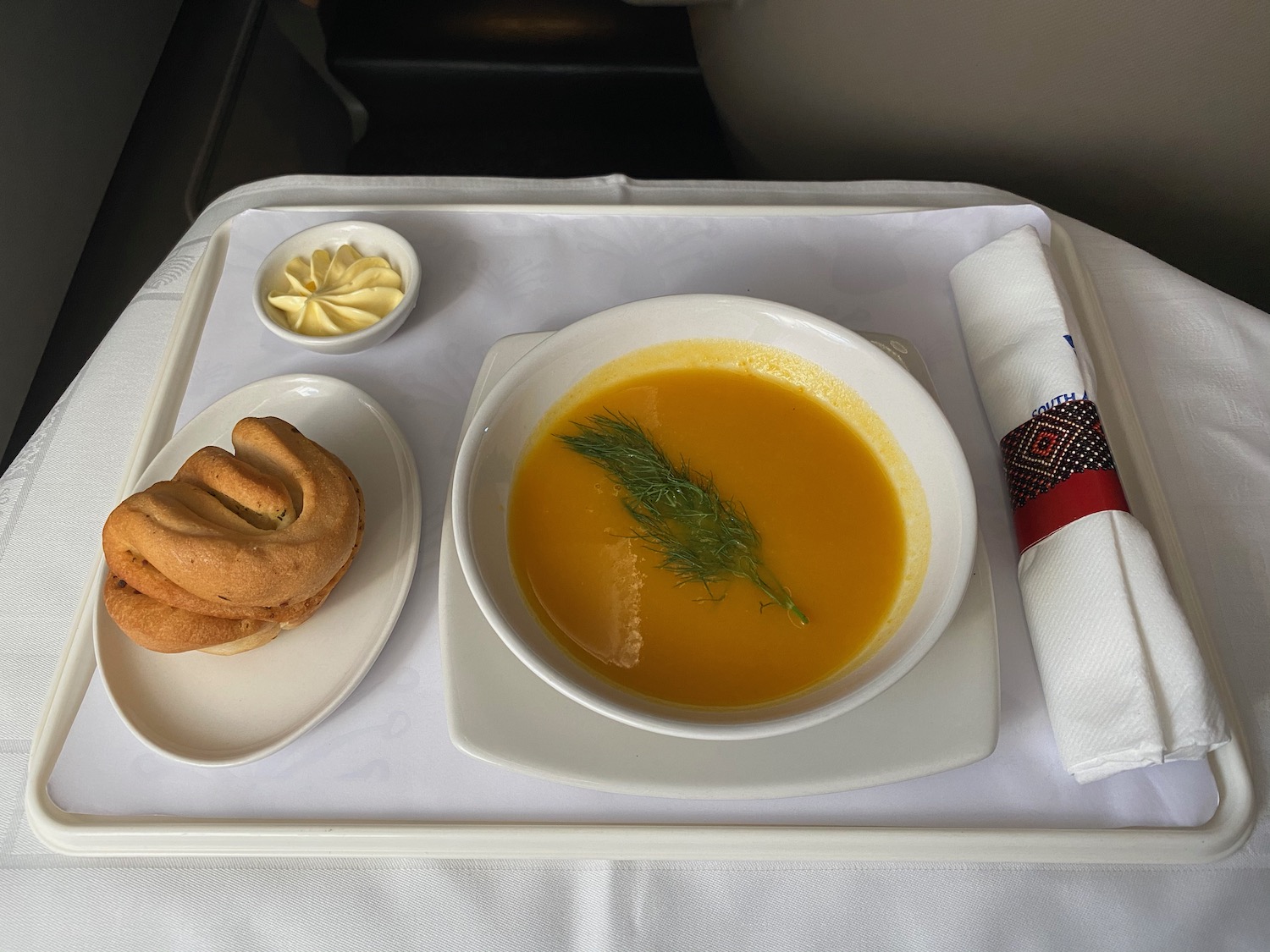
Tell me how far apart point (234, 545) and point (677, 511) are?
0.45 metres

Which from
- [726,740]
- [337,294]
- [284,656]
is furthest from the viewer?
[337,294]

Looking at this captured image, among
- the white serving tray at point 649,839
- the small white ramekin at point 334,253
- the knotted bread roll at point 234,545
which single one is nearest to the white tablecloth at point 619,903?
the white serving tray at point 649,839

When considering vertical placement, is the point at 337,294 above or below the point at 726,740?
above

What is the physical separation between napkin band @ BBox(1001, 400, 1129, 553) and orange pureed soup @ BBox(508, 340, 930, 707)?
143 millimetres

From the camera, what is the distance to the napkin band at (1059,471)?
84cm

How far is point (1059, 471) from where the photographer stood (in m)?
0.86

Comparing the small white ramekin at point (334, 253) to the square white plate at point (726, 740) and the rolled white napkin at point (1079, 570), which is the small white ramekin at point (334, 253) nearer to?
the square white plate at point (726, 740)

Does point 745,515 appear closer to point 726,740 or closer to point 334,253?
point 726,740

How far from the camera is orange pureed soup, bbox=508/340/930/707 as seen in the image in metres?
0.80

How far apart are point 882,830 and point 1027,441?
18.4 inches

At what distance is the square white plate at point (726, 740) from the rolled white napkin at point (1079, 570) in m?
0.09

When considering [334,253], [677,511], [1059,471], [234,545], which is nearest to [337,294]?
[334,253]

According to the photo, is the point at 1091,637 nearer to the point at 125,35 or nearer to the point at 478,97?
the point at 478,97

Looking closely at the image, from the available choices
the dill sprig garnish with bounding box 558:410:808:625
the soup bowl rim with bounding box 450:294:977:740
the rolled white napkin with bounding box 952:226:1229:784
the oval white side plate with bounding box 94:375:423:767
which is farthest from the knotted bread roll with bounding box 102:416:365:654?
the rolled white napkin with bounding box 952:226:1229:784
